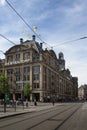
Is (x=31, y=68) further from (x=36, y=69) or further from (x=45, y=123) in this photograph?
(x=45, y=123)

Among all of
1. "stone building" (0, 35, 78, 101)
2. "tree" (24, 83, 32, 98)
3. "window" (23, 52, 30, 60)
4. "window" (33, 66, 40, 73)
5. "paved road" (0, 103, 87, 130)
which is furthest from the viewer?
"window" (23, 52, 30, 60)

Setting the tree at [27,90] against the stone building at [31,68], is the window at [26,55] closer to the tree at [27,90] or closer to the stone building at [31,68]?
the stone building at [31,68]

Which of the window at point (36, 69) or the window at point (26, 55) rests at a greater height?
the window at point (26, 55)

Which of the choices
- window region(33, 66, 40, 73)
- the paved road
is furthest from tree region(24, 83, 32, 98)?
the paved road

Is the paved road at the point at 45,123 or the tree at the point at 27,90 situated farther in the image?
the tree at the point at 27,90

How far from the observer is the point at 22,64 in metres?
114

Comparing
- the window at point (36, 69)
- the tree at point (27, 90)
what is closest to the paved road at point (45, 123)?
the tree at point (27, 90)

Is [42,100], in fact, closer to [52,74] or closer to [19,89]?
[19,89]

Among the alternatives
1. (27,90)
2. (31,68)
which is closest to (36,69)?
(31,68)

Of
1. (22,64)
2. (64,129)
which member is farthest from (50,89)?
(64,129)

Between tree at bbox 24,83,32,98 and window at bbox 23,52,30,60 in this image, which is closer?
tree at bbox 24,83,32,98

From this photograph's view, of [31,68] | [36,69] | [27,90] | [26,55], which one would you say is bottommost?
A: [27,90]

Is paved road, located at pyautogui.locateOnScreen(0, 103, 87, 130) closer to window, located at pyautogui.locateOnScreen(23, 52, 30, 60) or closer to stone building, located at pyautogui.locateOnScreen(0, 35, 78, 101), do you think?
stone building, located at pyautogui.locateOnScreen(0, 35, 78, 101)

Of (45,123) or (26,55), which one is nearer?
(45,123)
